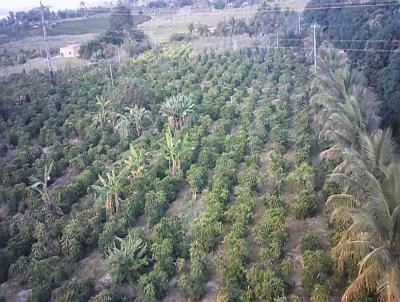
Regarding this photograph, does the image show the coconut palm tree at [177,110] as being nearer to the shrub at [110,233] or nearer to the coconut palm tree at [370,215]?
the shrub at [110,233]

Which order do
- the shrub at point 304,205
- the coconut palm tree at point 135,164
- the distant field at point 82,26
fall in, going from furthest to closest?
the distant field at point 82,26 < the coconut palm tree at point 135,164 < the shrub at point 304,205

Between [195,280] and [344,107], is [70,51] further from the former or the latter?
[195,280]

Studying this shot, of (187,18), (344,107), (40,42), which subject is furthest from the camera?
(187,18)

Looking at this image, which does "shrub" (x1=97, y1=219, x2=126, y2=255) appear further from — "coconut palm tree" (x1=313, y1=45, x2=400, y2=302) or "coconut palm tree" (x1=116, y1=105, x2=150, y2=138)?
"coconut palm tree" (x1=116, y1=105, x2=150, y2=138)

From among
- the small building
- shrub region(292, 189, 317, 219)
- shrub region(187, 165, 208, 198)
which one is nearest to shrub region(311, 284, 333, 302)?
shrub region(292, 189, 317, 219)

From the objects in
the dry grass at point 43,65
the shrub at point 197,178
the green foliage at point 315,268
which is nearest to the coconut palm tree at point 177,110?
the shrub at point 197,178

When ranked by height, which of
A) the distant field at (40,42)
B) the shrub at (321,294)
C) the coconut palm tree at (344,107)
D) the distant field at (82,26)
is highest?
the coconut palm tree at (344,107)

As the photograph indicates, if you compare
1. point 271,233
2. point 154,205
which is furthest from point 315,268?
point 154,205
